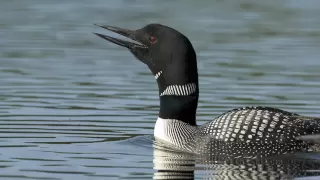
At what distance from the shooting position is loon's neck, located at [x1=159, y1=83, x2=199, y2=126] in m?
10.7

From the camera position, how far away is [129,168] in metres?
9.55

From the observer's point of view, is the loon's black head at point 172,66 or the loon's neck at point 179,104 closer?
the loon's black head at point 172,66

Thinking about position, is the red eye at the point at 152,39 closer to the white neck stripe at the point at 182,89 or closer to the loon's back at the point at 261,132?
the white neck stripe at the point at 182,89

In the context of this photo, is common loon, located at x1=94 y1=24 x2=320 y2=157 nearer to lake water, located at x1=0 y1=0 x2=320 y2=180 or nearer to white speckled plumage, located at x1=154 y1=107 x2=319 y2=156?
white speckled plumage, located at x1=154 y1=107 x2=319 y2=156

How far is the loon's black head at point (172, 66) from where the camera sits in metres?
10.6

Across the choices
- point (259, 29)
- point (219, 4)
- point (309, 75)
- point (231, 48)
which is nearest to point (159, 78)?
point (309, 75)

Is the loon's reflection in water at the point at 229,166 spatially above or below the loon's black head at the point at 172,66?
below

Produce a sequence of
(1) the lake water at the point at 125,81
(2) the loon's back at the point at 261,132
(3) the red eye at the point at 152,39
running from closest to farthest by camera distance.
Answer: (1) the lake water at the point at 125,81 → (2) the loon's back at the point at 261,132 → (3) the red eye at the point at 152,39

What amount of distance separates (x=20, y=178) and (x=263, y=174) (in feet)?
6.07

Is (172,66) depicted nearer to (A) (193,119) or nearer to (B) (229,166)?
(A) (193,119)

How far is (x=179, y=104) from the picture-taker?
10.8m

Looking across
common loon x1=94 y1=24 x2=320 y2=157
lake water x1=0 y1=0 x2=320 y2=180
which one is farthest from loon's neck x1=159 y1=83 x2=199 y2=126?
lake water x1=0 y1=0 x2=320 y2=180

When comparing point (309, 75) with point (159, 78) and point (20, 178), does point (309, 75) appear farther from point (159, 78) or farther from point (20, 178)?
point (20, 178)

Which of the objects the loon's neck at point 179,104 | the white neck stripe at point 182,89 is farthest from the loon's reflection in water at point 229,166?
the white neck stripe at point 182,89
